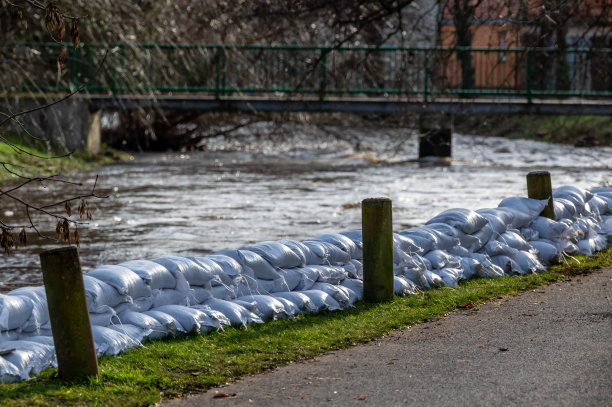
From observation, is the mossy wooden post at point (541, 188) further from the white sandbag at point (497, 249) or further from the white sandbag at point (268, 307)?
the white sandbag at point (268, 307)

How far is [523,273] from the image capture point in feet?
27.3

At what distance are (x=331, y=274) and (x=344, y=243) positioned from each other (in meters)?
0.37

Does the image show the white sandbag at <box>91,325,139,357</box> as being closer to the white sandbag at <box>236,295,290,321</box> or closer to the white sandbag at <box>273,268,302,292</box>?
the white sandbag at <box>236,295,290,321</box>

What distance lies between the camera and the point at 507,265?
8328mm

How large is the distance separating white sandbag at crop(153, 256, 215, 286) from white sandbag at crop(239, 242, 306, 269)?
1.77 ft

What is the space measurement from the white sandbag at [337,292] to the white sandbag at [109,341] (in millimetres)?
1680

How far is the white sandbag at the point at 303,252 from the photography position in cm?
705

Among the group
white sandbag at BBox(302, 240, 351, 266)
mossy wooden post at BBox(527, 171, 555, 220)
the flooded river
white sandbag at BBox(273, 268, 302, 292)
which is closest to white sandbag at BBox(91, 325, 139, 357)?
white sandbag at BBox(273, 268, 302, 292)

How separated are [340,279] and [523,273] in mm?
1935

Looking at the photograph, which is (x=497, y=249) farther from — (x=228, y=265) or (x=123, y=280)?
(x=123, y=280)

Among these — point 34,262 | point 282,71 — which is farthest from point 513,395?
point 282,71

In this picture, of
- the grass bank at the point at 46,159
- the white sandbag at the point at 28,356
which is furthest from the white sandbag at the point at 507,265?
the grass bank at the point at 46,159

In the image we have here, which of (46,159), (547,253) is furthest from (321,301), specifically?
(46,159)

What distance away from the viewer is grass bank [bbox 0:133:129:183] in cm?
1866
